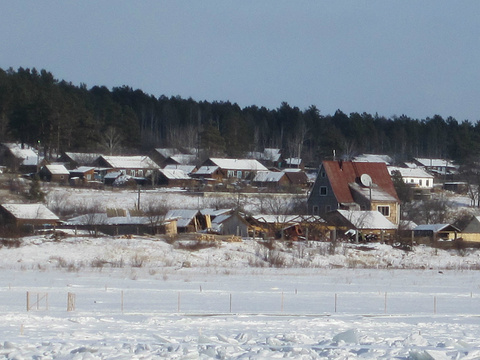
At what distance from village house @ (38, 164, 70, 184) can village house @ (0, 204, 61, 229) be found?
25272mm

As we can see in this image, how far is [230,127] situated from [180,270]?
243 feet

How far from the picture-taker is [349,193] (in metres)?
61.1

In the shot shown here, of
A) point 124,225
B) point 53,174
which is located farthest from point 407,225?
point 53,174

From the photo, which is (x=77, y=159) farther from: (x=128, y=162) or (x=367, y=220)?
(x=367, y=220)

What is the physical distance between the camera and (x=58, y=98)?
92.8 meters

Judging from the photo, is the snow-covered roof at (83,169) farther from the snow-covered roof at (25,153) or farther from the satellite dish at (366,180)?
the satellite dish at (366,180)

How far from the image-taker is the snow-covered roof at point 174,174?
8088 cm

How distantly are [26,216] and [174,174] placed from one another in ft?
105

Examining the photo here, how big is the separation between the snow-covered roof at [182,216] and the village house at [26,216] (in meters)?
7.38

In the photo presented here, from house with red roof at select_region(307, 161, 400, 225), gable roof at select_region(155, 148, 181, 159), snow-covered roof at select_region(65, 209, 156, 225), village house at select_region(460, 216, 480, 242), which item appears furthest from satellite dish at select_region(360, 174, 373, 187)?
gable roof at select_region(155, 148, 181, 159)

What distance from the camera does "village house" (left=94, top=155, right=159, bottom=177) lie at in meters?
84.4

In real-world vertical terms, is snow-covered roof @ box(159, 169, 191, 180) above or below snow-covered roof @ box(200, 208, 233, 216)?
above

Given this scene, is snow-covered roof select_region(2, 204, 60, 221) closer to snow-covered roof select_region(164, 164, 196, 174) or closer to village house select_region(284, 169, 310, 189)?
snow-covered roof select_region(164, 164, 196, 174)

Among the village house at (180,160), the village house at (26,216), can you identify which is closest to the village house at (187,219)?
the village house at (26,216)
